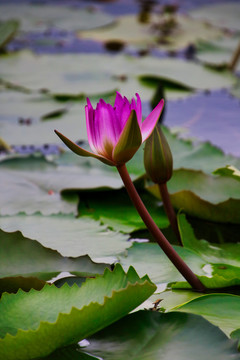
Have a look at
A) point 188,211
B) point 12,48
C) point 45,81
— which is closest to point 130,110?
point 188,211

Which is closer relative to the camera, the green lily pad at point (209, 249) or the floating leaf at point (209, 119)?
the green lily pad at point (209, 249)

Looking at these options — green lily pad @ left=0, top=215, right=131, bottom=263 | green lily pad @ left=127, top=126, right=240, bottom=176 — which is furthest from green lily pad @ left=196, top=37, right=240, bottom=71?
green lily pad @ left=0, top=215, right=131, bottom=263

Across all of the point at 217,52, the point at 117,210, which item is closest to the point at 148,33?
the point at 217,52

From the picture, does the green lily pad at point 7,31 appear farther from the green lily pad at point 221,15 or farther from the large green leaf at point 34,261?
the green lily pad at point 221,15

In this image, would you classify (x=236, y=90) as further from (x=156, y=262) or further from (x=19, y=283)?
(x=19, y=283)

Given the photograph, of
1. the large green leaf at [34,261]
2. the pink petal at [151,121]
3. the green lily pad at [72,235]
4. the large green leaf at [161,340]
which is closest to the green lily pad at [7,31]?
the green lily pad at [72,235]
